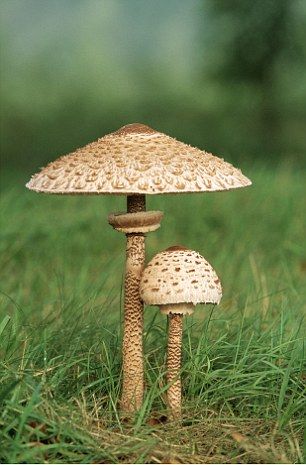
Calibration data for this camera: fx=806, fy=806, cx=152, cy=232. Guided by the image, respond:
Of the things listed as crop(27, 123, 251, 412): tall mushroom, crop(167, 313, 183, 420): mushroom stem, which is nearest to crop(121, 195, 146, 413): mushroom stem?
crop(27, 123, 251, 412): tall mushroom

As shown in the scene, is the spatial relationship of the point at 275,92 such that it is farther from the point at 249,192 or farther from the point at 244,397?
the point at 244,397

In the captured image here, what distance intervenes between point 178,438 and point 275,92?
14.0m

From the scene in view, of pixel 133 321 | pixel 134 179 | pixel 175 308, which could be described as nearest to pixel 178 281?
pixel 175 308

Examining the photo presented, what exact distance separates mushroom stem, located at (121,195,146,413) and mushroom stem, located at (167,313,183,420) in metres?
0.15

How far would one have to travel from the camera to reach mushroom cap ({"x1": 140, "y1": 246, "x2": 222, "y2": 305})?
12.7ft

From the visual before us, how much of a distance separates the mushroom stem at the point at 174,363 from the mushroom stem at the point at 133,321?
0.15 metres

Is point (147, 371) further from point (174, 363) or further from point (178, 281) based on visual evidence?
point (178, 281)

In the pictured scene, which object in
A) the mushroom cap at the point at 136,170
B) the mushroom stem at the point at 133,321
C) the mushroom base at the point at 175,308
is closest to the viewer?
the mushroom cap at the point at 136,170

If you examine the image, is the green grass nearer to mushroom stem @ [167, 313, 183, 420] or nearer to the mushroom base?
mushroom stem @ [167, 313, 183, 420]

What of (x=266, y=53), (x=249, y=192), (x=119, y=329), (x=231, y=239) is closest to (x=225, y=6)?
(x=266, y=53)

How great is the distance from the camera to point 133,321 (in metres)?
4.20

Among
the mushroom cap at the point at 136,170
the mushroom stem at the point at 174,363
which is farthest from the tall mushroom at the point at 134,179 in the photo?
the mushroom stem at the point at 174,363

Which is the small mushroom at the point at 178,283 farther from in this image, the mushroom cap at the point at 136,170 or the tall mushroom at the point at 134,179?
the mushroom cap at the point at 136,170

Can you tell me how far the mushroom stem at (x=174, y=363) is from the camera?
4180 mm
